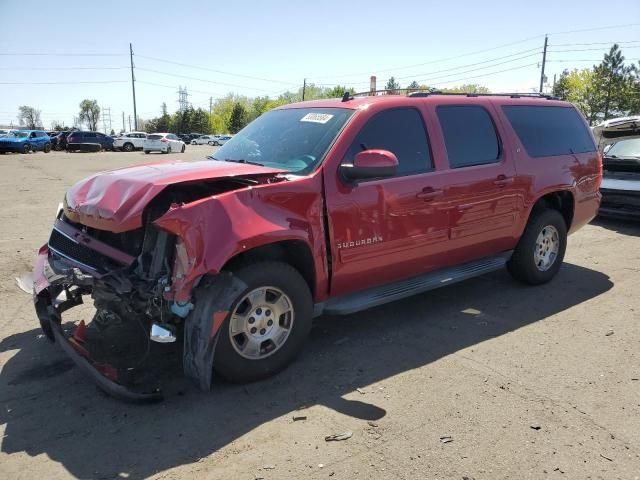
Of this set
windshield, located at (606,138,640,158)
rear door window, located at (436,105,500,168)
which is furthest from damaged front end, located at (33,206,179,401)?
windshield, located at (606,138,640,158)

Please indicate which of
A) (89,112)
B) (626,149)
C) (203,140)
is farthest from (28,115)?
(626,149)

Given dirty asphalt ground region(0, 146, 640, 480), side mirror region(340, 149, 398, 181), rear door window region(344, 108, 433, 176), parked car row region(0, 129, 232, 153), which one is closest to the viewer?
dirty asphalt ground region(0, 146, 640, 480)

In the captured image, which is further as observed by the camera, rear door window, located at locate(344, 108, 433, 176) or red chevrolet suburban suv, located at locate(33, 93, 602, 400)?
rear door window, located at locate(344, 108, 433, 176)

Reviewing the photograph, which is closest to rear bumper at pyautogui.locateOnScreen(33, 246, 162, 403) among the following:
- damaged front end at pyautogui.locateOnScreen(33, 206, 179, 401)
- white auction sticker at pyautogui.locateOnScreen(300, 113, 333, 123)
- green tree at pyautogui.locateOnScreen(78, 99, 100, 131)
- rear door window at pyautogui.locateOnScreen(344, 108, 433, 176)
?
damaged front end at pyautogui.locateOnScreen(33, 206, 179, 401)

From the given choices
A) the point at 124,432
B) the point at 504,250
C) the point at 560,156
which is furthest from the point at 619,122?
the point at 124,432

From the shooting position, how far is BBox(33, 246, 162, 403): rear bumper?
316 centimetres

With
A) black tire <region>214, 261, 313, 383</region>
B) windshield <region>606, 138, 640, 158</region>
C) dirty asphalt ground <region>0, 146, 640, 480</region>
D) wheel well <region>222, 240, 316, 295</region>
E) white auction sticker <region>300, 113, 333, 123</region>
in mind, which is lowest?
dirty asphalt ground <region>0, 146, 640, 480</region>

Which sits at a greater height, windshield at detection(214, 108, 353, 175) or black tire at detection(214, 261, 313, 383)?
windshield at detection(214, 108, 353, 175)

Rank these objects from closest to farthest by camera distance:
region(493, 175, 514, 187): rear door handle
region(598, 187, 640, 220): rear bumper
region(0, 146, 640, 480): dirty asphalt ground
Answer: region(0, 146, 640, 480): dirty asphalt ground
region(493, 175, 514, 187): rear door handle
region(598, 187, 640, 220): rear bumper

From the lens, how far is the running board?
3.90m

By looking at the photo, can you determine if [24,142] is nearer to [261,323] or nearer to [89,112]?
[261,323]

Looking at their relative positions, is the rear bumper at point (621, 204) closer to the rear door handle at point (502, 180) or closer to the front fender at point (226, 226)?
the rear door handle at point (502, 180)

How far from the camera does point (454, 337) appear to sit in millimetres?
4371

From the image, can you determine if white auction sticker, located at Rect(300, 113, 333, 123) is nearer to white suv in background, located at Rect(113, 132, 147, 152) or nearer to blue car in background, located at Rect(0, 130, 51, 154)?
blue car in background, located at Rect(0, 130, 51, 154)
